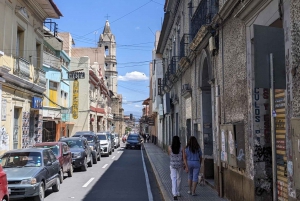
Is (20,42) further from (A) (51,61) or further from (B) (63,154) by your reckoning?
(A) (51,61)

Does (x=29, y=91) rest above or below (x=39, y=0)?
below

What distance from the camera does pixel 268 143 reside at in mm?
7395

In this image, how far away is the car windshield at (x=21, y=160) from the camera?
10831mm

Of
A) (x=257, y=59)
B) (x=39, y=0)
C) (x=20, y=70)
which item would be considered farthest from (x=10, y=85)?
(x=257, y=59)

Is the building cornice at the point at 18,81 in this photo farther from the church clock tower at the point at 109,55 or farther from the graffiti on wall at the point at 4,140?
the church clock tower at the point at 109,55

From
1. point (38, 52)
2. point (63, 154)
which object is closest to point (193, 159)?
point (63, 154)

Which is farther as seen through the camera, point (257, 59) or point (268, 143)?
point (268, 143)

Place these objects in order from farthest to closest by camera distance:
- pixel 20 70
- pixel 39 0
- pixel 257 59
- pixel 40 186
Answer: pixel 39 0 < pixel 20 70 < pixel 40 186 < pixel 257 59

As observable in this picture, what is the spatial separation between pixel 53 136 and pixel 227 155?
83.7 feet

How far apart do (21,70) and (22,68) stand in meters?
0.18

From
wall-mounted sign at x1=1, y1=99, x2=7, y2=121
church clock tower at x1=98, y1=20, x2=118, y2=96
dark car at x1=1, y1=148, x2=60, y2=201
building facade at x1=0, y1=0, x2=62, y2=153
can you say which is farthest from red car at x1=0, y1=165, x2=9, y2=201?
church clock tower at x1=98, y1=20, x2=118, y2=96

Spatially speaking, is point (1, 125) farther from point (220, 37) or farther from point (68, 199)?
point (220, 37)

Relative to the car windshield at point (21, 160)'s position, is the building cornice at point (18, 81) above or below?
above

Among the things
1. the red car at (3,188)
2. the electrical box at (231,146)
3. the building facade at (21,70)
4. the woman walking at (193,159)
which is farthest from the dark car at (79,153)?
the electrical box at (231,146)
